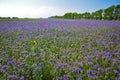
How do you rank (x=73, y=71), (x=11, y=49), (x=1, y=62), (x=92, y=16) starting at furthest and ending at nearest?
(x=92, y=16) → (x=11, y=49) → (x=1, y=62) → (x=73, y=71)

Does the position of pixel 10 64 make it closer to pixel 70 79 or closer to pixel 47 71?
pixel 47 71

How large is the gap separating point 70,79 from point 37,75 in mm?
630

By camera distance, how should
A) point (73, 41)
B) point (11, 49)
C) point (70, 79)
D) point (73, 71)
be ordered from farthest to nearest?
point (73, 41)
point (11, 49)
point (73, 71)
point (70, 79)

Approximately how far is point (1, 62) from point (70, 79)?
1.93 metres

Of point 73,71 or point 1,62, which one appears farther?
point 1,62

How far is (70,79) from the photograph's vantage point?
358 cm

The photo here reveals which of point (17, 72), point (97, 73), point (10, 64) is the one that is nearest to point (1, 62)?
point (10, 64)

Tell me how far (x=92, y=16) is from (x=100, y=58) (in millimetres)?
32097

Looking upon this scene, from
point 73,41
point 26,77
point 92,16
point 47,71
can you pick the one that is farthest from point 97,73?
point 92,16

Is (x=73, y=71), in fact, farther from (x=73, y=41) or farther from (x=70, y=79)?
(x=73, y=41)

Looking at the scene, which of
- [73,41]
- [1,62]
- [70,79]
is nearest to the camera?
[70,79]

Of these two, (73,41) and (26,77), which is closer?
(26,77)

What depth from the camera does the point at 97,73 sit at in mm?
3734

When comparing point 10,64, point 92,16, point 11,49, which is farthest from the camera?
point 92,16
